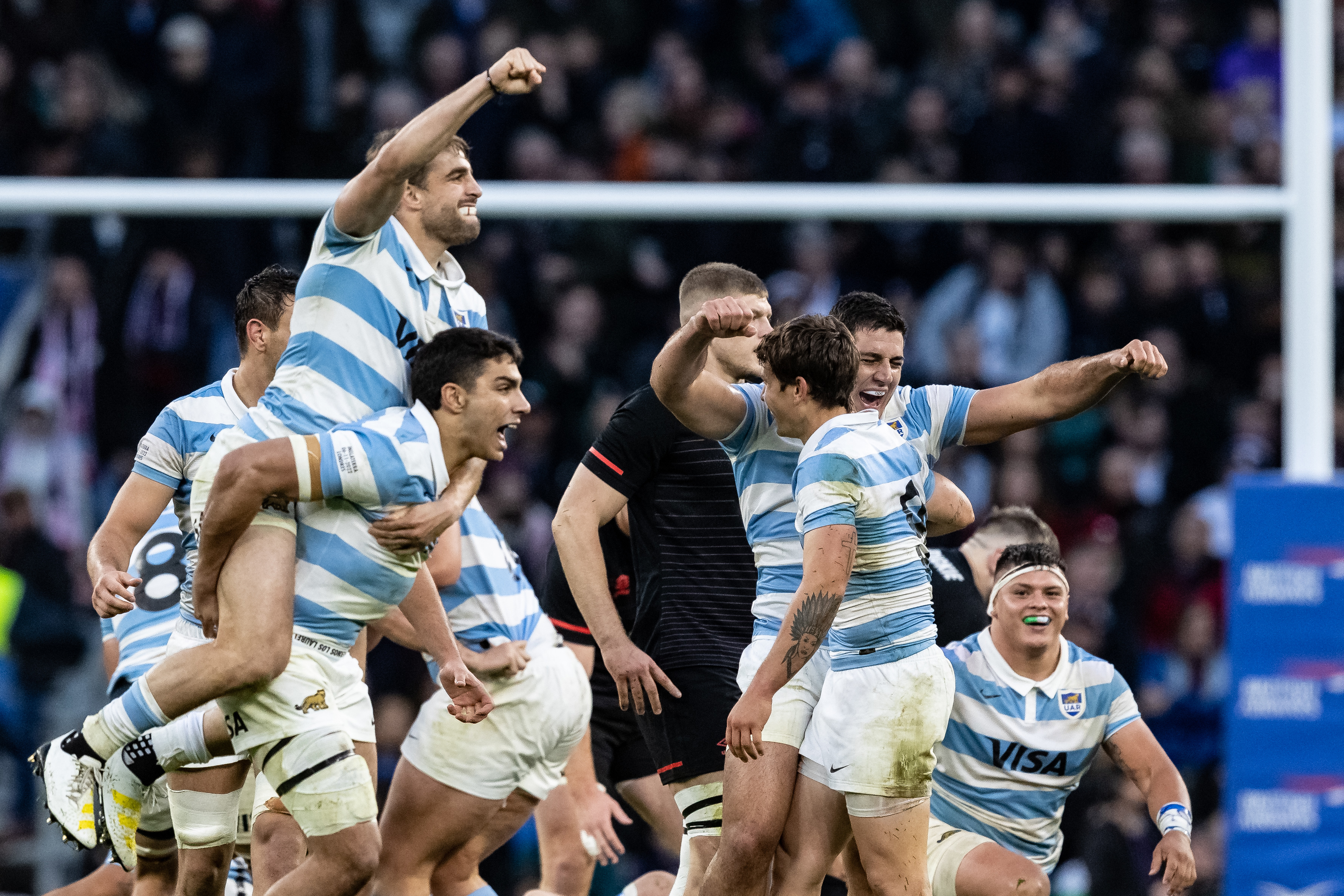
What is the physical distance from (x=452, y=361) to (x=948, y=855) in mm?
2345

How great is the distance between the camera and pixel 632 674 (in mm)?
4887

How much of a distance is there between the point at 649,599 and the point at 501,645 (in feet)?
1.65

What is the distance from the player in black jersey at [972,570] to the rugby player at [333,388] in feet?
6.45

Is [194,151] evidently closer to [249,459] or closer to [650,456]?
[650,456]

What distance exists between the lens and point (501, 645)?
17.9ft

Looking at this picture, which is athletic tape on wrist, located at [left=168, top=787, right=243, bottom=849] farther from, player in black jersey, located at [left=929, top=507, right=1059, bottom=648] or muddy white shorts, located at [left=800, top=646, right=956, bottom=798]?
player in black jersey, located at [left=929, top=507, right=1059, bottom=648]

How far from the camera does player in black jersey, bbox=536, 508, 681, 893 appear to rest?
605cm

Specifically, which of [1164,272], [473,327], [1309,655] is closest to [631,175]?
[1164,272]

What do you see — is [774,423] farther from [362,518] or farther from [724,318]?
[362,518]

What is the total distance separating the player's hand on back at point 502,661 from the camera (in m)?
5.38

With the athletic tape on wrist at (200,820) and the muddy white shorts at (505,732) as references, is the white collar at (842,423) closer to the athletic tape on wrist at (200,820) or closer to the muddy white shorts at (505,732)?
the muddy white shorts at (505,732)

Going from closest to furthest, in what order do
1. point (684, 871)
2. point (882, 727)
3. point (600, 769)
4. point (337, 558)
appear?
point (337, 558)
point (882, 727)
point (684, 871)
point (600, 769)

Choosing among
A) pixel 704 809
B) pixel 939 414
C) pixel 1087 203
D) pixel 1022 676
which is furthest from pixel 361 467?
pixel 1087 203

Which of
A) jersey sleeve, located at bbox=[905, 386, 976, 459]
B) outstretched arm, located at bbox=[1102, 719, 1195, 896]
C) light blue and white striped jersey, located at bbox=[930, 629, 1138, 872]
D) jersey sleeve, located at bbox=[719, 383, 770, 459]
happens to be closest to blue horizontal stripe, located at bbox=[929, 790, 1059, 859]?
light blue and white striped jersey, located at bbox=[930, 629, 1138, 872]
